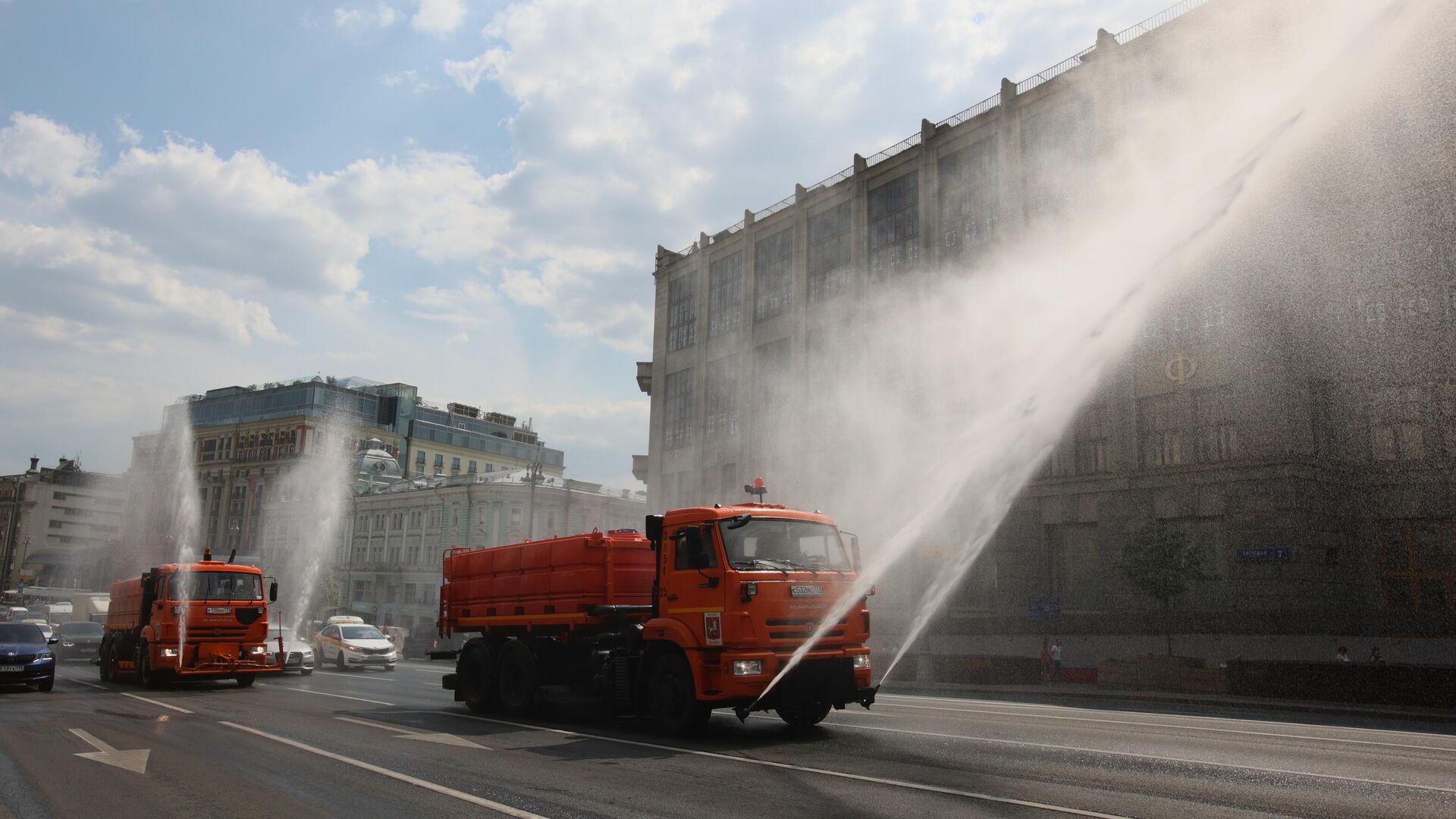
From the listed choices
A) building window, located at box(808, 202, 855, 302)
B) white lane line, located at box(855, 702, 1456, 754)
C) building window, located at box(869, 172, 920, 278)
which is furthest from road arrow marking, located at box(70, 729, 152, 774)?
building window, located at box(808, 202, 855, 302)

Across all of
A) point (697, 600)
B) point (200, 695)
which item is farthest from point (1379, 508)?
point (200, 695)

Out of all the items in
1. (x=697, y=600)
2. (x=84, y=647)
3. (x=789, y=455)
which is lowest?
(x=84, y=647)

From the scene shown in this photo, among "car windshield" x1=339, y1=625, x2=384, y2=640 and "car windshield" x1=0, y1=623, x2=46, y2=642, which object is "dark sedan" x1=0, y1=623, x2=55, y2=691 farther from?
"car windshield" x1=339, y1=625, x2=384, y2=640

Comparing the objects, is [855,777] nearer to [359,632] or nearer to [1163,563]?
[1163,563]

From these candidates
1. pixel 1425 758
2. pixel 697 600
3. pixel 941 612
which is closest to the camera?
pixel 1425 758

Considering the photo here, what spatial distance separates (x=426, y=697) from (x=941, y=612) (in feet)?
96.6

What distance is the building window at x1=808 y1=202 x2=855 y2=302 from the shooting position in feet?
180

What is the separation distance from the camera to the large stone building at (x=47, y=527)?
352 feet

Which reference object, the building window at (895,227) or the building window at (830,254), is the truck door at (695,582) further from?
the building window at (830,254)

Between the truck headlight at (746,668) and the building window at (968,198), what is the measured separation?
37.1 metres

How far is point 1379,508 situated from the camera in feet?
119

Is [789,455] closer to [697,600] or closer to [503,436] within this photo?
[697,600]

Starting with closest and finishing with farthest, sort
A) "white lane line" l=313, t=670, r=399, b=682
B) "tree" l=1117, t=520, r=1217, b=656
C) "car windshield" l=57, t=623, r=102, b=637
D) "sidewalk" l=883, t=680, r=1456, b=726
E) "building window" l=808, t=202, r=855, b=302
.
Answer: "sidewalk" l=883, t=680, r=1456, b=726, "white lane line" l=313, t=670, r=399, b=682, "tree" l=1117, t=520, r=1217, b=656, "car windshield" l=57, t=623, r=102, b=637, "building window" l=808, t=202, r=855, b=302

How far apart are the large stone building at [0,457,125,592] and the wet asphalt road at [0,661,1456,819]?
101m
